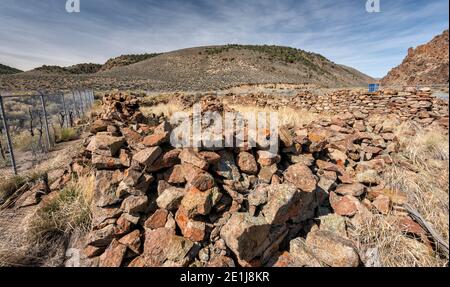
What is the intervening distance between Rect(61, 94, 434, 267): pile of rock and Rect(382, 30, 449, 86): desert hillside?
1189 inches

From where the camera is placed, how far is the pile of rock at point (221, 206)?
2.54m

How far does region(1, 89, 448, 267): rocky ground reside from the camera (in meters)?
2.55

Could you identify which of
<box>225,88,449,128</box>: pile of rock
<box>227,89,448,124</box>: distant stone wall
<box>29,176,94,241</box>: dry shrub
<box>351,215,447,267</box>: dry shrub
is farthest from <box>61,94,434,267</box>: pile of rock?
<box>227,89,448,124</box>: distant stone wall

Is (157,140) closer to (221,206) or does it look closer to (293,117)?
(221,206)

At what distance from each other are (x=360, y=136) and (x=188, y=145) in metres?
3.73

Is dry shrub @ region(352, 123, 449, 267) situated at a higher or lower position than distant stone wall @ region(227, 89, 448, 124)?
lower

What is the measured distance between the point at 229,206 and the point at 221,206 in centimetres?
13

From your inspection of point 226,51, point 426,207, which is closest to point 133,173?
point 426,207

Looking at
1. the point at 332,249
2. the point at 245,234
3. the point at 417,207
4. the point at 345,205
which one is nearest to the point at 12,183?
the point at 245,234

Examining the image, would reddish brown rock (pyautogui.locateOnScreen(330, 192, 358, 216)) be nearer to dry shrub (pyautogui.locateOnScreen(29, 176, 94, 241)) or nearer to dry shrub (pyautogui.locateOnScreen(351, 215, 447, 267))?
dry shrub (pyautogui.locateOnScreen(351, 215, 447, 267))

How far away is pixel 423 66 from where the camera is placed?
30.1m

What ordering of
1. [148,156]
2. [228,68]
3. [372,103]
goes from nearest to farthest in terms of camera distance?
[148,156], [372,103], [228,68]

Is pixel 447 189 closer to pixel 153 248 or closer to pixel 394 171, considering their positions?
pixel 394 171

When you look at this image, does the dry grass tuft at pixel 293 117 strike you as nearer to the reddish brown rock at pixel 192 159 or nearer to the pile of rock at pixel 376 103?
the pile of rock at pixel 376 103
